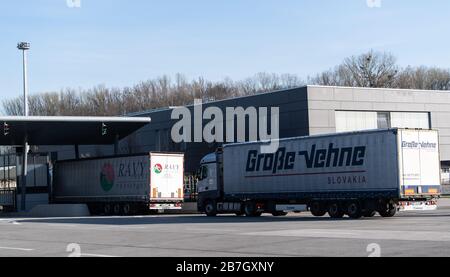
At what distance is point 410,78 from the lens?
106 metres

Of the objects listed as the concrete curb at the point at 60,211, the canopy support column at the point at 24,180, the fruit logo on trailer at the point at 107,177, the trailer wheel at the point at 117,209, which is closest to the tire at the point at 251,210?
the trailer wheel at the point at 117,209

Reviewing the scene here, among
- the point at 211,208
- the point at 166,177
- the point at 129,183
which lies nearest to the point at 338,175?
the point at 211,208

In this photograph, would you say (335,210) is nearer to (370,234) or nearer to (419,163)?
(419,163)

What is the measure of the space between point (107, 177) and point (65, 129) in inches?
272

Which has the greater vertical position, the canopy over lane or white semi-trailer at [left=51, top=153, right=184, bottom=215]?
the canopy over lane

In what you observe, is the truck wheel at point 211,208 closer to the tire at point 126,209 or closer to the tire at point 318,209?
the tire at point 126,209

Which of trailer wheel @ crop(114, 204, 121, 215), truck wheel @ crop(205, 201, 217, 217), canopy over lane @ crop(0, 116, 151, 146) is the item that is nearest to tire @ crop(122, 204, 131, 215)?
trailer wheel @ crop(114, 204, 121, 215)

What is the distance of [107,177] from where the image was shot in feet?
155

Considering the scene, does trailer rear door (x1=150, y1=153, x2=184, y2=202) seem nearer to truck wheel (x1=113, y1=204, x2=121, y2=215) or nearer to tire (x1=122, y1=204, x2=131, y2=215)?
tire (x1=122, y1=204, x2=131, y2=215)

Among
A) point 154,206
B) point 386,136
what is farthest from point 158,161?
point 386,136

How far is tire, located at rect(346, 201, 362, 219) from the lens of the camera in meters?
31.8

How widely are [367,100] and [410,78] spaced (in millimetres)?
48782

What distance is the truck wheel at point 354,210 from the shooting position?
104 feet
